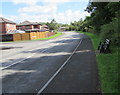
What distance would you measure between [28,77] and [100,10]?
16164 millimetres

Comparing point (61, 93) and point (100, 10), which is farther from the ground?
point (100, 10)

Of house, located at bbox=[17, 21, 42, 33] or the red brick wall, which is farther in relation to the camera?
house, located at bbox=[17, 21, 42, 33]

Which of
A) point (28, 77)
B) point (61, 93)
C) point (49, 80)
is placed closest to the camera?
point (61, 93)

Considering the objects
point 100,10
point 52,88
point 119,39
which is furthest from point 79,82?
point 100,10

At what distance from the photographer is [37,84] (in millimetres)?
6914

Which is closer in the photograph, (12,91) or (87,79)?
(12,91)

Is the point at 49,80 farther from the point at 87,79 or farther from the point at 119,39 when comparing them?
the point at 119,39

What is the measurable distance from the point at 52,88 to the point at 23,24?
224 ft

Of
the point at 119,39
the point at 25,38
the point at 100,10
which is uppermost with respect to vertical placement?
the point at 100,10

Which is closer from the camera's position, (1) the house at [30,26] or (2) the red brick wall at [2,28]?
(2) the red brick wall at [2,28]

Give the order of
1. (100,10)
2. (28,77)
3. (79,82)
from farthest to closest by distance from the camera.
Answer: (100,10) < (28,77) < (79,82)

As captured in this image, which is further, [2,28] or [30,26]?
[30,26]

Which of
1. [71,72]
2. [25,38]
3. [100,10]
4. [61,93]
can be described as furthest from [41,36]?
[61,93]

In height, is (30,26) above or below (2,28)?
above
